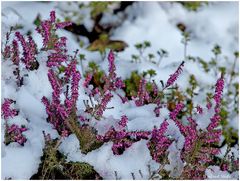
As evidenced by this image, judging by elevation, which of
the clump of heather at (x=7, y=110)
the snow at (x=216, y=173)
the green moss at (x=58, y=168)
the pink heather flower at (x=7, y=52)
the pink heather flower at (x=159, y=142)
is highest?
the pink heather flower at (x=7, y=52)

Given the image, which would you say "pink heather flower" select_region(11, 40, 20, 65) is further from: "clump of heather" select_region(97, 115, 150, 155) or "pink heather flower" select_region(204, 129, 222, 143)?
"pink heather flower" select_region(204, 129, 222, 143)

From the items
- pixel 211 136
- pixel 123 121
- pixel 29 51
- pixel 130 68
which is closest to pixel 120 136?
pixel 123 121

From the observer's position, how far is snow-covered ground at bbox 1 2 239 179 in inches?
86.5

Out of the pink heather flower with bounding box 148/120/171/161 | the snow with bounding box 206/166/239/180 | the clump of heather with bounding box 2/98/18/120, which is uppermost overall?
the clump of heather with bounding box 2/98/18/120

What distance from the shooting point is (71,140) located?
88.0 inches

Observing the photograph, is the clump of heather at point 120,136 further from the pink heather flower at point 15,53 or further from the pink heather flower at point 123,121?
the pink heather flower at point 15,53

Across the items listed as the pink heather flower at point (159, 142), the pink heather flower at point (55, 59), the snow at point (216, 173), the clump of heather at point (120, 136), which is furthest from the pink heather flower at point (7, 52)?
the snow at point (216, 173)

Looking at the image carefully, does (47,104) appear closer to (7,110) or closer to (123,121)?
(7,110)

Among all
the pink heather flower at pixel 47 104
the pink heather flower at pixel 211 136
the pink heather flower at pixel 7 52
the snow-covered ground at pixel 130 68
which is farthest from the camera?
the pink heather flower at pixel 7 52

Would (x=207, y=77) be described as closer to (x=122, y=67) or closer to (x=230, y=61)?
(x=230, y=61)

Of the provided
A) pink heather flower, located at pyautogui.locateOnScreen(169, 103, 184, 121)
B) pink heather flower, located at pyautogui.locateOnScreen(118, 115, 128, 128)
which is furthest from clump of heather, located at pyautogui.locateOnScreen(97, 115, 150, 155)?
pink heather flower, located at pyautogui.locateOnScreen(169, 103, 184, 121)

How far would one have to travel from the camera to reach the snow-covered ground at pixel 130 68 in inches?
86.5

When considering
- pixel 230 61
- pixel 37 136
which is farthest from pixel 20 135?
pixel 230 61

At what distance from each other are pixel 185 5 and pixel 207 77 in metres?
1.03
